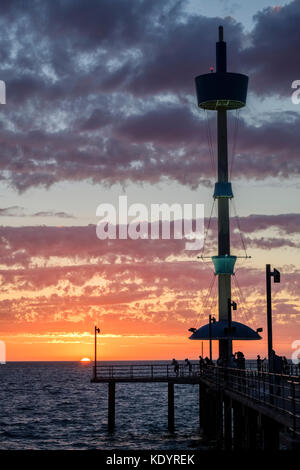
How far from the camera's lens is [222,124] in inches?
3893

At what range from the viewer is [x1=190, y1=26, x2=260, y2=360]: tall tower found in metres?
95.2

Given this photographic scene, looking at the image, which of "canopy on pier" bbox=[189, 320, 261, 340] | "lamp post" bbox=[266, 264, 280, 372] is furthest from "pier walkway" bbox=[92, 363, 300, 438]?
"canopy on pier" bbox=[189, 320, 261, 340]

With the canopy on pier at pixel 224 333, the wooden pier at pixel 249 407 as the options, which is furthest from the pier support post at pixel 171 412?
the canopy on pier at pixel 224 333

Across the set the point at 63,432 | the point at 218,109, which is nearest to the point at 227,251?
the point at 218,109

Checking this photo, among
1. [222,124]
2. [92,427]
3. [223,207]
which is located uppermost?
[222,124]

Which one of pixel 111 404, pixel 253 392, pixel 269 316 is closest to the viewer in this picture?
pixel 269 316

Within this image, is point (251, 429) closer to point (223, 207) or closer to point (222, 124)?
point (223, 207)

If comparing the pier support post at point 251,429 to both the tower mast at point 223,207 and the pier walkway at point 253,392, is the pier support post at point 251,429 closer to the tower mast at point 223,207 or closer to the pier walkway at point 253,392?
the pier walkway at point 253,392

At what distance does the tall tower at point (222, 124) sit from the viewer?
313 feet

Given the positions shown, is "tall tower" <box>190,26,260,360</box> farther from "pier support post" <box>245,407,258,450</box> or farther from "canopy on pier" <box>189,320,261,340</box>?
"pier support post" <box>245,407,258,450</box>

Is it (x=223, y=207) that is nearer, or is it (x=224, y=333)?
(x=224, y=333)

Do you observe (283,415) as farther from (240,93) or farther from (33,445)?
(240,93)

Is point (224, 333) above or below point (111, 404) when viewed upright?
above

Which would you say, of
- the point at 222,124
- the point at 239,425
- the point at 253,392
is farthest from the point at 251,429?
the point at 222,124
